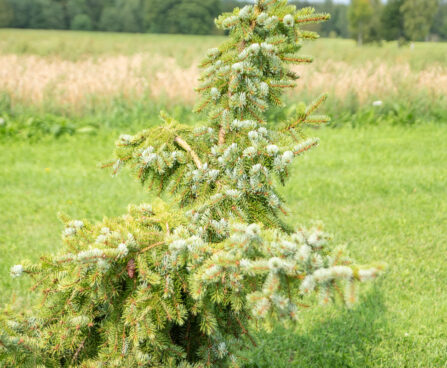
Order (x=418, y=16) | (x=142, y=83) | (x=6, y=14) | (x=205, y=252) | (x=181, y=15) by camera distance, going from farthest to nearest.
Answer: (x=418, y=16) → (x=6, y=14) → (x=181, y=15) → (x=142, y=83) → (x=205, y=252)

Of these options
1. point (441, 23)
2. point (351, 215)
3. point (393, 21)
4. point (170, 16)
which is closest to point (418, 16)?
point (393, 21)

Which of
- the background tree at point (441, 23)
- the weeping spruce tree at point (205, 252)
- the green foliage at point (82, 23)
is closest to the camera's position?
the weeping spruce tree at point (205, 252)

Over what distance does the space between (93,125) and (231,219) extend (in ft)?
27.6

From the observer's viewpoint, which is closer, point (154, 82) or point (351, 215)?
point (351, 215)

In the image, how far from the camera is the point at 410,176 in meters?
6.79

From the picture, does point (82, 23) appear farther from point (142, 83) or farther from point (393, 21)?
point (142, 83)

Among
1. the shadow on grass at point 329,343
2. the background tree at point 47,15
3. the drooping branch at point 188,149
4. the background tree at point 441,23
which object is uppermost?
the background tree at point 47,15

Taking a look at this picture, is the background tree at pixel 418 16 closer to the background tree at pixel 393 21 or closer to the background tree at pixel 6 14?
the background tree at pixel 393 21


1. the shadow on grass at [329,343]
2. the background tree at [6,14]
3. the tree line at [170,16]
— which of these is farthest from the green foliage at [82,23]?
the shadow on grass at [329,343]

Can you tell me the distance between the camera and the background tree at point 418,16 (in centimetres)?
3647

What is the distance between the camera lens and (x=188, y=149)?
208 centimetres

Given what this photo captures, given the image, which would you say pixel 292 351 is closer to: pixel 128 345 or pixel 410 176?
pixel 128 345

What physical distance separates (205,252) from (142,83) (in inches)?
389

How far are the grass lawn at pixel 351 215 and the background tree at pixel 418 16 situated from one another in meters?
32.2
